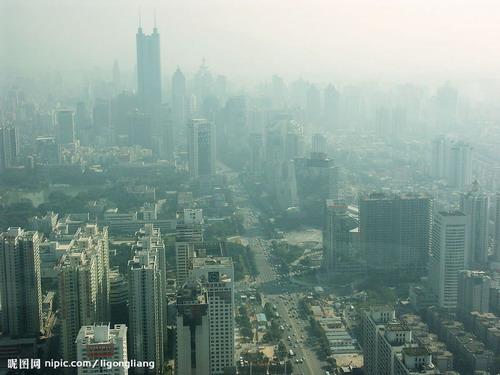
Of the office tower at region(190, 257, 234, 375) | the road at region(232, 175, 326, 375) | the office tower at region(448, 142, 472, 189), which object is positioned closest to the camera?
the office tower at region(190, 257, 234, 375)

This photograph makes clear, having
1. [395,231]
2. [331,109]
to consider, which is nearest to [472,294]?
[395,231]

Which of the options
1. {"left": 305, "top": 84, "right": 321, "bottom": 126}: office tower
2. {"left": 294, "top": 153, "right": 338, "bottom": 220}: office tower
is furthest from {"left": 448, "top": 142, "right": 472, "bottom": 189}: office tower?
{"left": 305, "top": 84, "right": 321, "bottom": 126}: office tower

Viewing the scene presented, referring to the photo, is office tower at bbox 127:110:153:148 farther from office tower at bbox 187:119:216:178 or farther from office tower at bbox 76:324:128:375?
office tower at bbox 76:324:128:375

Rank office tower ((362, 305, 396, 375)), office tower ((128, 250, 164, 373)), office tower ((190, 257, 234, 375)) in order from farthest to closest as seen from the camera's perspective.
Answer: office tower ((128, 250, 164, 373)) < office tower ((362, 305, 396, 375)) < office tower ((190, 257, 234, 375))

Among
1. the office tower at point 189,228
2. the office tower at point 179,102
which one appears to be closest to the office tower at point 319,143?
the office tower at point 179,102

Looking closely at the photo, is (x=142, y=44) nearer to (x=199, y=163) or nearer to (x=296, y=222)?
(x=199, y=163)

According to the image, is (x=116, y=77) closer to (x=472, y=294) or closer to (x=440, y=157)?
(x=440, y=157)
